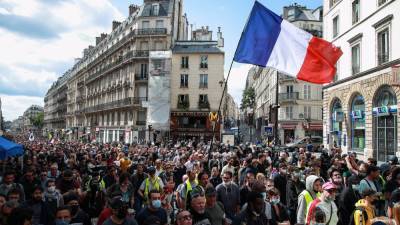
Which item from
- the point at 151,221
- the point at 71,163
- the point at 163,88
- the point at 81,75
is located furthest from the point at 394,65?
the point at 81,75

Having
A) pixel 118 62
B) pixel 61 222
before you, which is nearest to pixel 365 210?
pixel 61 222

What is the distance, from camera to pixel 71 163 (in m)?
11.9

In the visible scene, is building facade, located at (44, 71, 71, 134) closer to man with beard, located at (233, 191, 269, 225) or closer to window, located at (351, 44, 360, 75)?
window, located at (351, 44, 360, 75)

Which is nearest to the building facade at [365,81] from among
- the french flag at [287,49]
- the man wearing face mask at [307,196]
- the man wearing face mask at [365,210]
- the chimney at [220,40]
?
the french flag at [287,49]

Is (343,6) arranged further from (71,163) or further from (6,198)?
(6,198)

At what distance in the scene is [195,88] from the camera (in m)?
49.2

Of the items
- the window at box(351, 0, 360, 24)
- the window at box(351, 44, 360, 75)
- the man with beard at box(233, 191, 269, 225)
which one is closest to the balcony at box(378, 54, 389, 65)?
the window at box(351, 44, 360, 75)

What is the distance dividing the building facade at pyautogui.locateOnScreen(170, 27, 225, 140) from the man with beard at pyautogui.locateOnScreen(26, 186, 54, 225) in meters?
41.4

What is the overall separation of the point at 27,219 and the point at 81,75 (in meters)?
84.1

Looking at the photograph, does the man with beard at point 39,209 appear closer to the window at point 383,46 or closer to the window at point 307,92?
the window at point 383,46

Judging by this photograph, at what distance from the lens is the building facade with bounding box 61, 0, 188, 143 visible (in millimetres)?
50469

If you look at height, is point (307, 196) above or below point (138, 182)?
above

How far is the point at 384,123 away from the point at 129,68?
124 ft

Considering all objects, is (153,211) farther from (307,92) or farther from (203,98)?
(307,92)
